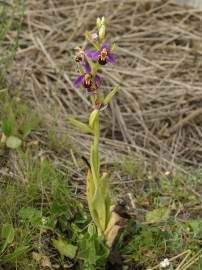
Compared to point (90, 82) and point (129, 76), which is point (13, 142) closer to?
point (90, 82)

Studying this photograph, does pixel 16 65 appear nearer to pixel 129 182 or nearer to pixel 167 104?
pixel 167 104

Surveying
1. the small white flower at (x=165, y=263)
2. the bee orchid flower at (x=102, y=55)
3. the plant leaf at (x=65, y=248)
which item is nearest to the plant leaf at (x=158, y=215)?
the small white flower at (x=165, y=263)

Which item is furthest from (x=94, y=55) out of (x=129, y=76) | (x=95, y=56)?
(x=129, y=76)

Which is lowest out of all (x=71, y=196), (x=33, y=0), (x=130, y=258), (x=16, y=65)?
(x=130, y=258)

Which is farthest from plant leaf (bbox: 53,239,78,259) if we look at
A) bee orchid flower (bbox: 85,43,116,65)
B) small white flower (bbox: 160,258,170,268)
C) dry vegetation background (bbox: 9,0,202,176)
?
bee orchid flower (bbox: 85,43,116,65)

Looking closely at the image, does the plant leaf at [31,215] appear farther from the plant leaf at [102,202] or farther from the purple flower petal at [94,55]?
the purple flower petal at [94,55]

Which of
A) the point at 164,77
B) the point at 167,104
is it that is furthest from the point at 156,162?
the point at 164,77
